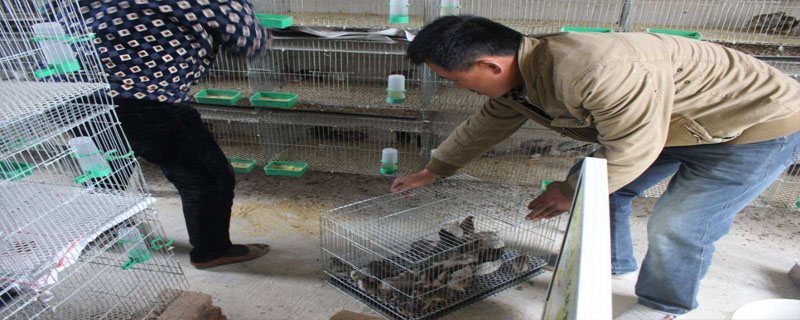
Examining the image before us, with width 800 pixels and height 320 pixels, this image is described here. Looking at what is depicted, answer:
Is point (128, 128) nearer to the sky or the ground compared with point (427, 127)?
nearer to the sky

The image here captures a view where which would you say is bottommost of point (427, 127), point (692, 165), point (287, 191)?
point (287, 191)

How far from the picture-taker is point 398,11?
2.79 meters

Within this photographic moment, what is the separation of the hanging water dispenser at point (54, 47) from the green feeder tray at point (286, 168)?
1.78 m

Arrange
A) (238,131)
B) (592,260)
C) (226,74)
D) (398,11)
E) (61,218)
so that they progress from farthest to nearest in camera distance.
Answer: (238,131), (226,74), (398,11), (61,218), (592,260)

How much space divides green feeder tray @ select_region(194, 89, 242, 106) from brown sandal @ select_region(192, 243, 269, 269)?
99cm

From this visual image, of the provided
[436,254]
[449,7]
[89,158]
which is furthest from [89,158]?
[449,7]

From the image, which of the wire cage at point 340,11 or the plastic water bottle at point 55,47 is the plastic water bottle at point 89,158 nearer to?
the plastic water bottle at point 55,47

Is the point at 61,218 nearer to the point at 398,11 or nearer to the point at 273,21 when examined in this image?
the point at 273,21

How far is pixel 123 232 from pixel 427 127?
1.91 meters

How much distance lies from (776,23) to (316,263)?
3.04 metres

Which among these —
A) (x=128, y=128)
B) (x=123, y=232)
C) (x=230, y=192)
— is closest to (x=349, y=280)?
(x=230, y=192)

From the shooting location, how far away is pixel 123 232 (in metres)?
1.73

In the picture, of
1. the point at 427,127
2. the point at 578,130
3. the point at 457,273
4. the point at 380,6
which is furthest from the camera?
the point at 380,6

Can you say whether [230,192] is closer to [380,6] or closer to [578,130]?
[578,130]
